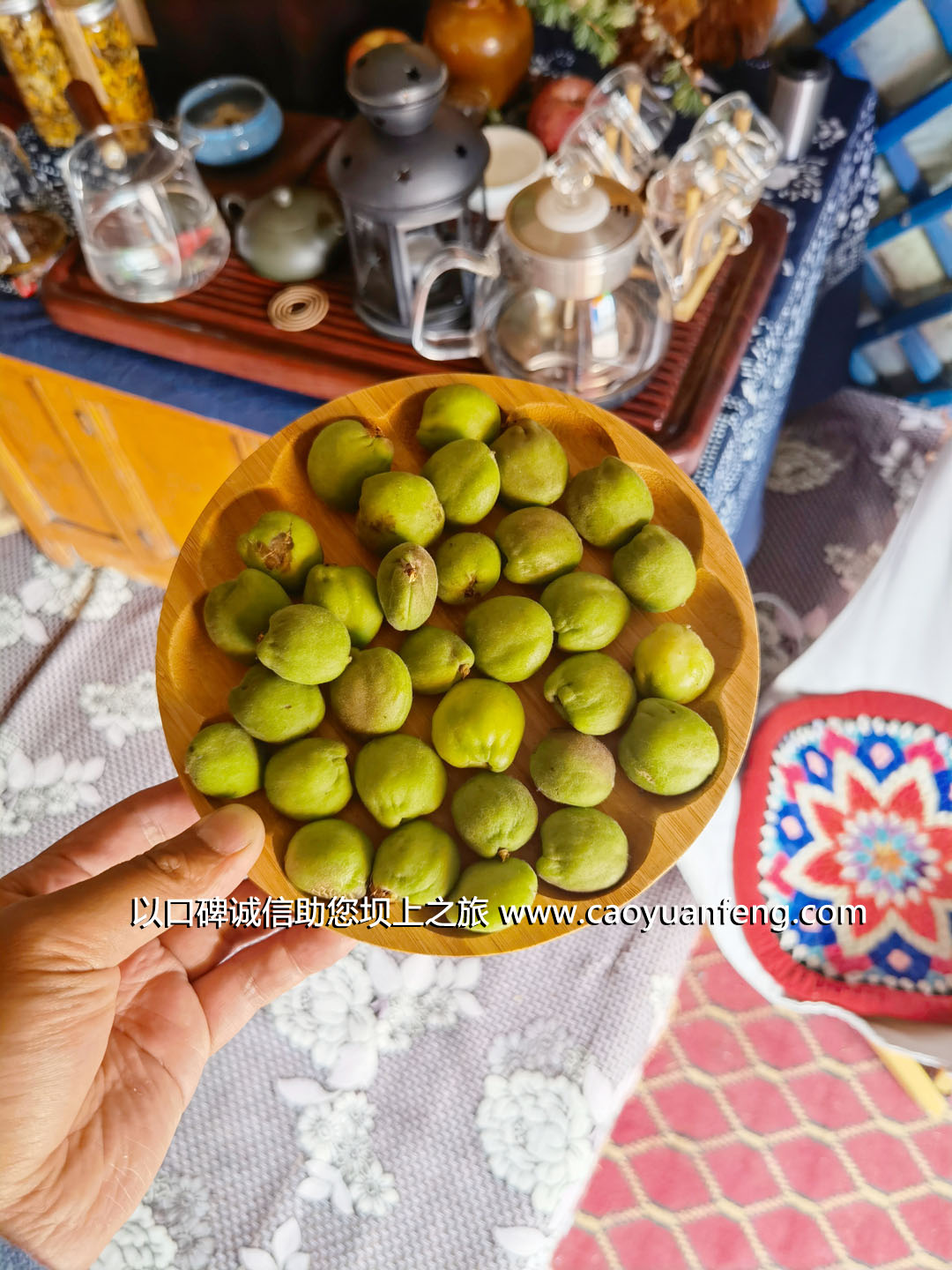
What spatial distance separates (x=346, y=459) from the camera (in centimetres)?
71

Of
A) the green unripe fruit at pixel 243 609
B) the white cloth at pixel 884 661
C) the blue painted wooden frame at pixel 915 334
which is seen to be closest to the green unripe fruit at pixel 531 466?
the green unripe fruit at pixel 243 609

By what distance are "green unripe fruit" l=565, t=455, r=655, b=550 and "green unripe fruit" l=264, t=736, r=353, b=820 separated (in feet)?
0.86

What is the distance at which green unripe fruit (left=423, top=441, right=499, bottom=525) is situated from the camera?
694mm

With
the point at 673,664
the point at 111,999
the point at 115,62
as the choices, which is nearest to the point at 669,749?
the point at 673,664

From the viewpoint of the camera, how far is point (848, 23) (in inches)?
53.1

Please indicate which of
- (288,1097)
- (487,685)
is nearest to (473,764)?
(487,685)

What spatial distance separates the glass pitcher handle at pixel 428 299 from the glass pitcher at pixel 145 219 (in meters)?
0.33

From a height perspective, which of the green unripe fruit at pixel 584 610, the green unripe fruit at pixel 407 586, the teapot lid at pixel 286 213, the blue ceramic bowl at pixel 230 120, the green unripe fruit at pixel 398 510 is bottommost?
the green unripe fruit at pixel 584 610

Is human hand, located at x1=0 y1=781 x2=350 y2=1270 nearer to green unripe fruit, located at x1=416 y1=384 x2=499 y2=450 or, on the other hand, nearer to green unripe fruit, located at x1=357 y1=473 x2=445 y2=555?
green unripe fruit, located at x1=357 y1=473 x2=445 y2=555

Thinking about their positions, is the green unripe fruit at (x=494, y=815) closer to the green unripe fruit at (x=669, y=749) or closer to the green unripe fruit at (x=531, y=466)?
Result: the green unripe fruit at (x=669, y=749)

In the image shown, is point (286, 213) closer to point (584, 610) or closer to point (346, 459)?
point (346, 459)

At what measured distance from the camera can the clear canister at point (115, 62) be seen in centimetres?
116

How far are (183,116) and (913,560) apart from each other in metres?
1.12

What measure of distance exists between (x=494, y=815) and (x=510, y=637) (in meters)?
0.13
